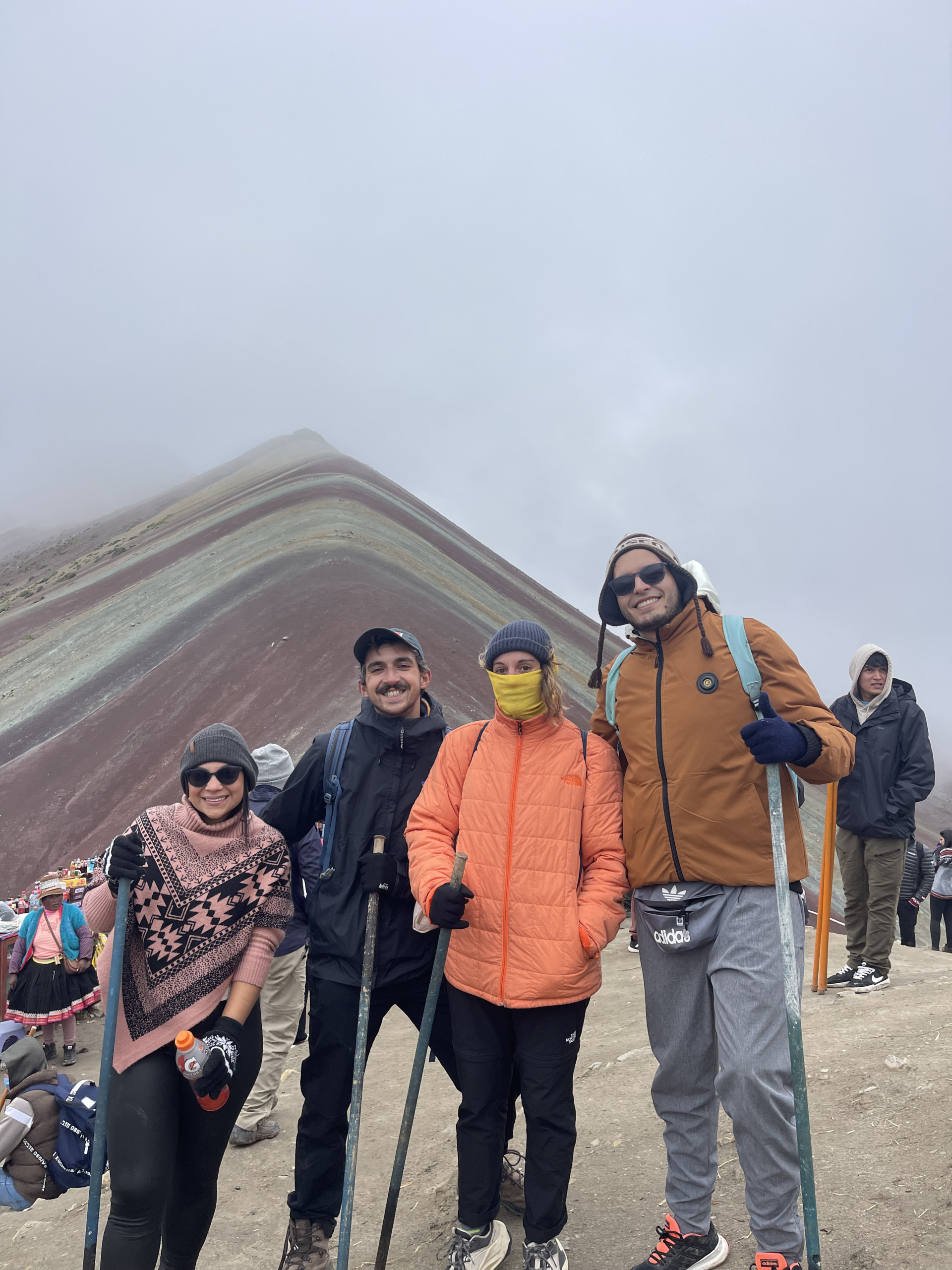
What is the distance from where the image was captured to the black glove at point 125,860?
9.68ft

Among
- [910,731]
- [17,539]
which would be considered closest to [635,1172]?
[910,731]

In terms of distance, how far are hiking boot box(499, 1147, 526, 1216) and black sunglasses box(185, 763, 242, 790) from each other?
6.43 ft

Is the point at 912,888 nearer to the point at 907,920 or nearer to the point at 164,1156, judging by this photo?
the point at 907,920

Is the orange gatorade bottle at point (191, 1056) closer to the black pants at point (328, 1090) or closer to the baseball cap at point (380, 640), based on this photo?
the black pants at point (328, 1090)

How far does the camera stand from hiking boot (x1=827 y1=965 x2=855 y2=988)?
21.0 feet

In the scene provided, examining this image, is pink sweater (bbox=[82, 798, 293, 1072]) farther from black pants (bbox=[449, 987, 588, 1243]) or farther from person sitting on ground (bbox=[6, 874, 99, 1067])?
person sitting on ground (bbox=[6, 874, 99, 1067])

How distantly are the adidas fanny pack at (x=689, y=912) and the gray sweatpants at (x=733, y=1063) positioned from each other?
34 millimetres

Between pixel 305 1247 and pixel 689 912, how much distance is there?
1.94m

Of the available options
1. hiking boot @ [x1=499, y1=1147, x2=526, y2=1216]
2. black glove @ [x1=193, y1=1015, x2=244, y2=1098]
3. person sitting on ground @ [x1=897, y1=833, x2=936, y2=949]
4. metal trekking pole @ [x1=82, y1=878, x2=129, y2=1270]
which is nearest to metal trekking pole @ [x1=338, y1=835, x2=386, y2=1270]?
black glove @ [x1=193, y1=1015, x2=244, y2=1098]

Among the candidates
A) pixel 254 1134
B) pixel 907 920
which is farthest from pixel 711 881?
pixel 907 920

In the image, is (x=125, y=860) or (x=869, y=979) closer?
(x=125, y=860)

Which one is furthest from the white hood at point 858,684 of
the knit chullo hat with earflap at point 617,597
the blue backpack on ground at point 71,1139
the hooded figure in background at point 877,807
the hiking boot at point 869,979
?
the blue backpack on ground at point 71,1139

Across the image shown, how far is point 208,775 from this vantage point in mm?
3117

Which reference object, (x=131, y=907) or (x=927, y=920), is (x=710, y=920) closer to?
(x=131, y=907)
